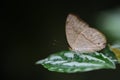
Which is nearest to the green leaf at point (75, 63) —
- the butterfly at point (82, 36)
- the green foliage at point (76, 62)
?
the green foliage at point (76, 62)

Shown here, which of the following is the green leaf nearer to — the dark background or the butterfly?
the butterfly

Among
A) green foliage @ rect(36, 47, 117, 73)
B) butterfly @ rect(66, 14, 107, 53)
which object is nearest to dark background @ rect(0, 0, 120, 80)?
butterfly @ rect(66, 14, 107, 53)

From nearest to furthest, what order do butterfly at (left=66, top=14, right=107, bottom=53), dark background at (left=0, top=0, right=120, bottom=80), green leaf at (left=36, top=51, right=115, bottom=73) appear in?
green leaf at (left=36, top=51, right=115, bottom=73) < butterfly at (left=66, top=14, right=107, bottom=53) < dark background at (left=0, top=0, right=120, bottom=80)

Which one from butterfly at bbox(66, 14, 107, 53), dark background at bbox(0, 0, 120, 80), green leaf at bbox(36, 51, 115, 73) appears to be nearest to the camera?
green leaf at bbox(36, 51, 115, 73)

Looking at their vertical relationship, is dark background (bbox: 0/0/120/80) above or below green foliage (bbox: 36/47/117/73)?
above

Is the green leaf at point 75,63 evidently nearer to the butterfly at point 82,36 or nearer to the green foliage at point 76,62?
the green foliage at point 76,62

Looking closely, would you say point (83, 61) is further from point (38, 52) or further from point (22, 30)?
point (22, 30)
